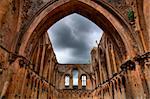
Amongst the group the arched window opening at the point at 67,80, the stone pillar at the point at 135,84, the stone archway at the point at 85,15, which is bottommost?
the stone pillar at the point at 135,84

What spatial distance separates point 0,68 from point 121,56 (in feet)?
25.7

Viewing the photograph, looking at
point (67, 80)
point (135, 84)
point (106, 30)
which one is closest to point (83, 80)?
point (67, 80)

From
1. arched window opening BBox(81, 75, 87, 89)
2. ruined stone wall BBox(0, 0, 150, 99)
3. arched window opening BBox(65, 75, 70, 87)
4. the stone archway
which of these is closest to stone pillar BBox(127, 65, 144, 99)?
ruined stone wall BBox(0, 0, 150, 99)

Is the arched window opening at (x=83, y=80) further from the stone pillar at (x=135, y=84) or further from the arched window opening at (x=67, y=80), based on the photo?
the stone pillar at (x=135, y=84)

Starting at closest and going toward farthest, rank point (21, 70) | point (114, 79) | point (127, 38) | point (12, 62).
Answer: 1. point (12, 62)
2. point (21, 70)
3. point (127, 38)
4. point (114, 79)

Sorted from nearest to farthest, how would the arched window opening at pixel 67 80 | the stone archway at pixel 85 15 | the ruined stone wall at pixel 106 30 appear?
the ruined stone wall at pixel 106 30, the stone archway at pixel 85 15, the arched window opening at pixel 67 80

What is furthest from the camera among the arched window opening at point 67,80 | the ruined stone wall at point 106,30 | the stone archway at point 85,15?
the arched window opening at point 67,80

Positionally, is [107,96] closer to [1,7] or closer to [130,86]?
[130,86]

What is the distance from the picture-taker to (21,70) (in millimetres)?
11242

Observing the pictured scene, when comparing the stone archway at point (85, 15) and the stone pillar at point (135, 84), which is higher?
the stone archway at point (85, 15)

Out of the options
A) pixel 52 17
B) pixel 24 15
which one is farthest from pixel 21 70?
pixel 52 17

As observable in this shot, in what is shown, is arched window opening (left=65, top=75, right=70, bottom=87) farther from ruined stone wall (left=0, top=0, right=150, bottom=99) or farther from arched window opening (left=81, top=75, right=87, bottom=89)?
ruined stone wall (left=0, top=0, right=150, bottom=99)

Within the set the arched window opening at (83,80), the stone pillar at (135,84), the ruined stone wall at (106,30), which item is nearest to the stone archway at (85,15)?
the ruined stone wall at (106,30)

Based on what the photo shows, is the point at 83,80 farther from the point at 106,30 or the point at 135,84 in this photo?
the point at 135,84
